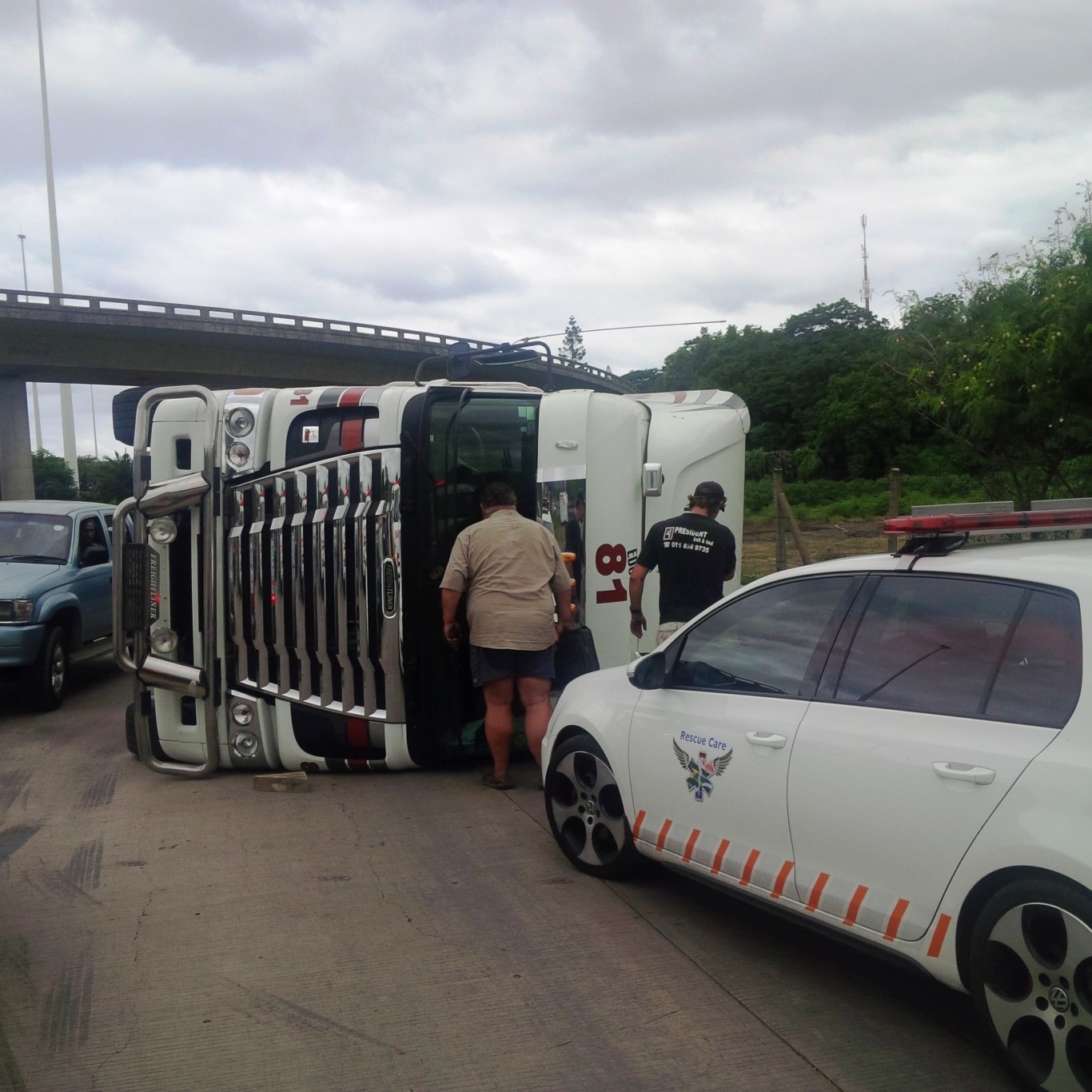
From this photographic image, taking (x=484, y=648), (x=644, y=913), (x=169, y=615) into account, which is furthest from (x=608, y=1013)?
(x=169, y=615)

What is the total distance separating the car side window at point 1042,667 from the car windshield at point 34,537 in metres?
9.56

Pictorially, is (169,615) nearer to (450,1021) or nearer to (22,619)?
(22,619)

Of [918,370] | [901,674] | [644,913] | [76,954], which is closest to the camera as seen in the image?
[901,674]

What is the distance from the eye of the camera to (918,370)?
20.2 meters

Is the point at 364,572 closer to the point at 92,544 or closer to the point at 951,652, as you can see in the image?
the point at 951,652

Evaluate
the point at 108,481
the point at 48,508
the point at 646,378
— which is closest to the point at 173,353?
the point at 108,481

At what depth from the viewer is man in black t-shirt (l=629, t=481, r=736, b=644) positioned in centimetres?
699

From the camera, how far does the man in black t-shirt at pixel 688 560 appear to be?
699cm

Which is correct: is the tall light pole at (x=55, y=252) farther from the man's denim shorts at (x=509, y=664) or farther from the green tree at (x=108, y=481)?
the man's denim shorts at (x=509, y=664)

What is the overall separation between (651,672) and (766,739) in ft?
2.83

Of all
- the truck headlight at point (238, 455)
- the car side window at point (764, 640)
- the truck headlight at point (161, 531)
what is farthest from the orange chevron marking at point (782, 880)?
the truck headlight at point (161, 531)

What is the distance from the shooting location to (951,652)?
3.48m

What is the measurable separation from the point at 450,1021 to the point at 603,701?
5.56 ft

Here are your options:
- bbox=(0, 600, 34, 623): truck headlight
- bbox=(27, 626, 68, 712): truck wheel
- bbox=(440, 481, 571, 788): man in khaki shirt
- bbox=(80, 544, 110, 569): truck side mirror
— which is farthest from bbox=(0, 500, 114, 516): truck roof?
bbox=(440, 481, 571, 788): man in khaki shirt
